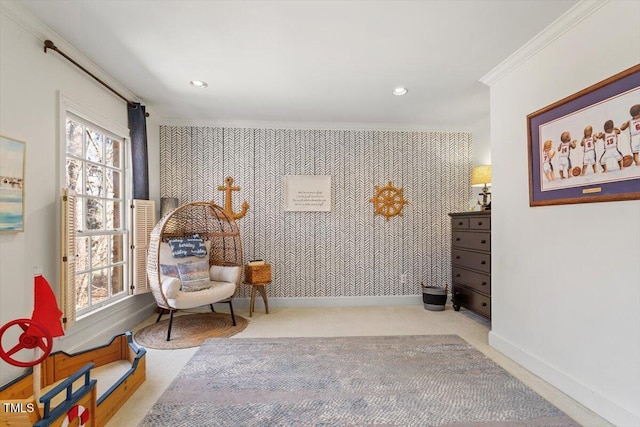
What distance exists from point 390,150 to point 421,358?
2.71 metres

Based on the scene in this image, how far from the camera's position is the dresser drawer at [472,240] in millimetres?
3162

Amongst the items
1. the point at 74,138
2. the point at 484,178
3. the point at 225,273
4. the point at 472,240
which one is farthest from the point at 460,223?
the point at 74,138

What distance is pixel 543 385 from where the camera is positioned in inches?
82.7

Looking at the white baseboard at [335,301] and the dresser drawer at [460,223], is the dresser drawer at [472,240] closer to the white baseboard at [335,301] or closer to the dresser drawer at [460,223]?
the dresser drawer at [460,223]

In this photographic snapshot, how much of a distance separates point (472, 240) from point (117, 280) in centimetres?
389

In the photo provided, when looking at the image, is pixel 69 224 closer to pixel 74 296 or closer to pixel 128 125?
pixel 74 296

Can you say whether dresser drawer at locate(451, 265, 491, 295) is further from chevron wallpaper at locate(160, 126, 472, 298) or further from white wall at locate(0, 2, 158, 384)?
white wall at locate(0, 2, 158, 384)

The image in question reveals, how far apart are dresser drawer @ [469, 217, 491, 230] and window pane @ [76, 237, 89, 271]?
3847 mm

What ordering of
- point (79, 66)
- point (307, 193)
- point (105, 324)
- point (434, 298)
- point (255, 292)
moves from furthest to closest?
point (307, 193) < point (434, 298) < point (255, 292) < point (105, 324) < point (79, 66)

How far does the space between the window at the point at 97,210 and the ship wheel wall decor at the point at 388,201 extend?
303cm

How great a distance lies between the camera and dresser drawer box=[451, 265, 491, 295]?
10.4ft

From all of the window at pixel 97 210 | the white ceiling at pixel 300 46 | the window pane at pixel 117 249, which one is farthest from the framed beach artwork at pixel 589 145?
the window pane at pixel 117 249

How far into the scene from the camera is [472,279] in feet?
11.3

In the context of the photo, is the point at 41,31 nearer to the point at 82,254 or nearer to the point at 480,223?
the point at 82,254
